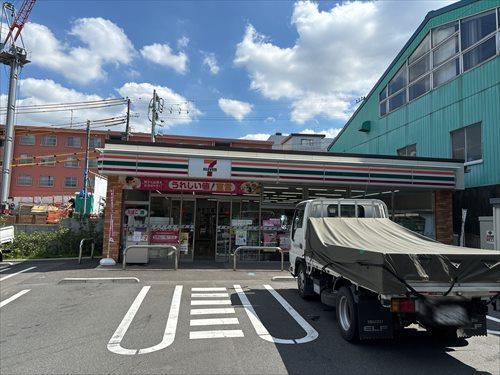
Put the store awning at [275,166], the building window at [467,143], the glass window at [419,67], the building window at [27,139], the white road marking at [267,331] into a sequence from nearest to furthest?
the white road marking at [267,331] → the store awning at [275,166] → the building window at [467,143] → the glass window at [419,67] → the building window at [27,139]

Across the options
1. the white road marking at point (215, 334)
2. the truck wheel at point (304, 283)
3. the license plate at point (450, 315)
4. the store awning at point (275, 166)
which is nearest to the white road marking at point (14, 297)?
the store awning at point (275, 166)

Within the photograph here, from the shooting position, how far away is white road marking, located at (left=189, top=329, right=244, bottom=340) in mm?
6418

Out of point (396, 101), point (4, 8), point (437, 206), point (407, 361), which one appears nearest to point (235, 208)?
point (437, 206)

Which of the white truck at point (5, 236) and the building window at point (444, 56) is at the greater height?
the building window at point (444, 56)

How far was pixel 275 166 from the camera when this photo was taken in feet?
48.9

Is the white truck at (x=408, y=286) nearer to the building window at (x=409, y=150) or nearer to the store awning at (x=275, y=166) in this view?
the store awning at (x=275, y=166)

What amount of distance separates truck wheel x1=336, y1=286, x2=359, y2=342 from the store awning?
8.70 meters

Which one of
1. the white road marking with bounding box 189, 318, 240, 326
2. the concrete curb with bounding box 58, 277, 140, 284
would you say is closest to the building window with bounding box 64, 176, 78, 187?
the concrete curb with bounding box 58, 277, 140, 284

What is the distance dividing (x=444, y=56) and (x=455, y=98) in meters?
2.59

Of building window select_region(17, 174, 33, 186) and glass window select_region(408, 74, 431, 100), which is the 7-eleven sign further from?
building window select_region(17, 174, 33, 186)

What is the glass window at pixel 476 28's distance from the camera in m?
16.1

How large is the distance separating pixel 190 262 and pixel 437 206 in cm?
1033

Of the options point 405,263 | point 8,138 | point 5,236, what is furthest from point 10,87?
point 405,263

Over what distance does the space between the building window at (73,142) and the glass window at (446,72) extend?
51.2 metres
